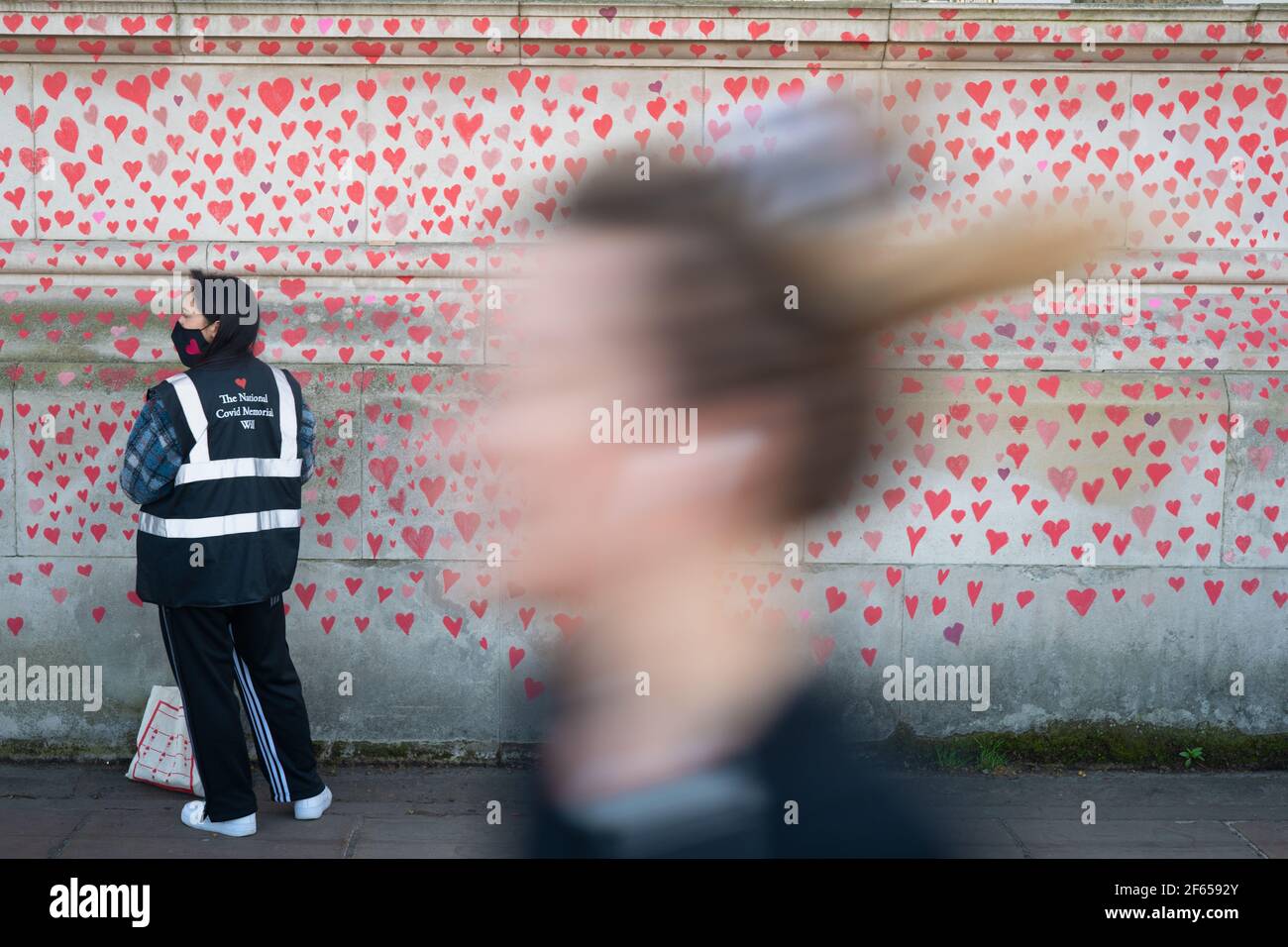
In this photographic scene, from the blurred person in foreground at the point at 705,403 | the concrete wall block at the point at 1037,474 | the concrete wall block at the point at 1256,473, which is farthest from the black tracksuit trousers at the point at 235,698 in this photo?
the concrete wall block at the point at 1256,473

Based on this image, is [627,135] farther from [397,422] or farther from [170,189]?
[170,189]

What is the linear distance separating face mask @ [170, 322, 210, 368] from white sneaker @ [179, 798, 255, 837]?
5.84 feet

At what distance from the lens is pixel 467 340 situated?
5629 mm

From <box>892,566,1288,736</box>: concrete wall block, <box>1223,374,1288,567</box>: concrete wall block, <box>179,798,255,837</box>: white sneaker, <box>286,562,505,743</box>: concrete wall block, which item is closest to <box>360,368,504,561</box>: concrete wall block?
<box>286,562,505,743</box>: concrete wall block

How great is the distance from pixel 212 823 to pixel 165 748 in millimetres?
592

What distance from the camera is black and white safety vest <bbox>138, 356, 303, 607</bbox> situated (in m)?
4.50

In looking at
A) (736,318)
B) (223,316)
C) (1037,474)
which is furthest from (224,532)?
(1037,474)

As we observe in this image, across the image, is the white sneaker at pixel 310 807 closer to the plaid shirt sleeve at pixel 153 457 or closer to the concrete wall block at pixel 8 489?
the plaid shirt sleeve at pixel 153 457

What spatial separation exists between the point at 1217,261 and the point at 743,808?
3.38 meters

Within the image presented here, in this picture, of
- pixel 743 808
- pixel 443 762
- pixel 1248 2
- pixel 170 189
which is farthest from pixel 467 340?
pixel 1248 2

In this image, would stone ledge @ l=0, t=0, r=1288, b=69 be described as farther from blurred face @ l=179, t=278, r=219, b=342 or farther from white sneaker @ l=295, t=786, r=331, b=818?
white sneaker @ l=295, t=786, r=331, b=818

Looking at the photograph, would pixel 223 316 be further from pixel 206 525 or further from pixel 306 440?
pixel 206 525

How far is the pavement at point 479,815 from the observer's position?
4.72 m

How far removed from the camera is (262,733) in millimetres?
4871
